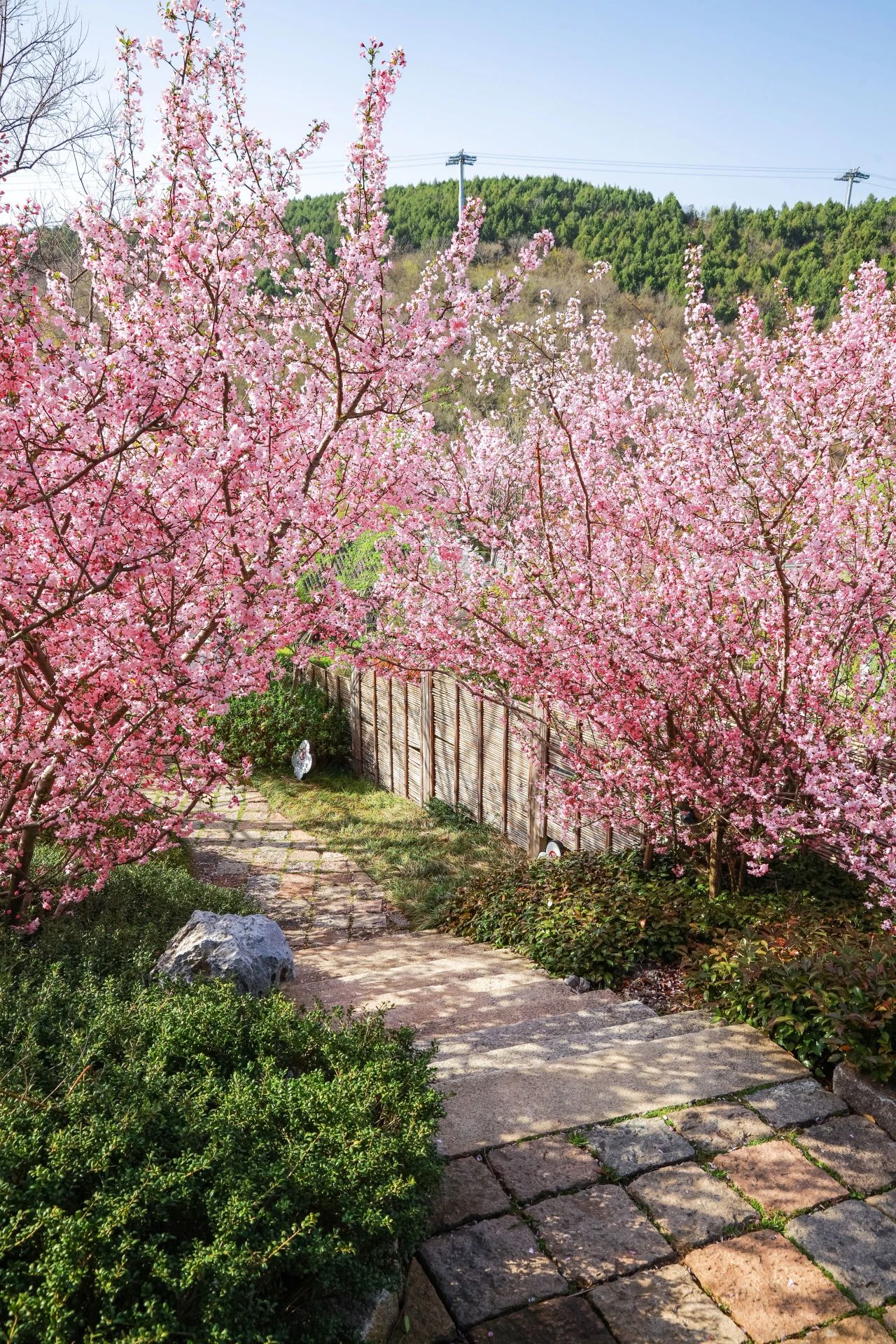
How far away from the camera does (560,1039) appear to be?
12.1 ft

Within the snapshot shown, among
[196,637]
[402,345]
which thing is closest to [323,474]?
[402,345]

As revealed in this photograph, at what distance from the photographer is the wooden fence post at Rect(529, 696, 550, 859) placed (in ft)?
21.1

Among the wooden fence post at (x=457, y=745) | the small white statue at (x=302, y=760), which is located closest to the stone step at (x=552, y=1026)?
the wooden fence post at (x=457, y=745)

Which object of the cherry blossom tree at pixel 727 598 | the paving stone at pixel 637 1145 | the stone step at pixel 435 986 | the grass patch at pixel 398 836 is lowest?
the grass patch at pixel 398 836

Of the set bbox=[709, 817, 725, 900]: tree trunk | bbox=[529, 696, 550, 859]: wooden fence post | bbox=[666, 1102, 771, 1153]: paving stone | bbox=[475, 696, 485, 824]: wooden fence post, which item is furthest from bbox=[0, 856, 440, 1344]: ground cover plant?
bbox=[475, 696, 485, 824]: wooden fence post

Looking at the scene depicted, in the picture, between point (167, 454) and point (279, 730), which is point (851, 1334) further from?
point (279, 730)

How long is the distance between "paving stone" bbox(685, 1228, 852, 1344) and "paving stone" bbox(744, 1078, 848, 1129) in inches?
22.2

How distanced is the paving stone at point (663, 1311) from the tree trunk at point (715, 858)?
8.93ft

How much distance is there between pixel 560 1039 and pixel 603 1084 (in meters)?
0.50

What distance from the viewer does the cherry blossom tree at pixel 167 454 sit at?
140 inches

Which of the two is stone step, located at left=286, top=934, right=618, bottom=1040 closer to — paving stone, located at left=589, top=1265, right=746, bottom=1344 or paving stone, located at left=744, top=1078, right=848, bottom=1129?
paving stone, located at left=744, top=1078, right=848, bottom=1129

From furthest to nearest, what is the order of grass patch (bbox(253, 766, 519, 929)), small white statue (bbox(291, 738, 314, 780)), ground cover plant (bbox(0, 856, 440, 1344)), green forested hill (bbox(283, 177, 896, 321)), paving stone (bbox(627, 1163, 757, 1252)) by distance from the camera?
1. green forested hill (bbox(283, 177, 896, 321))
2. small white statue (bbox(291, 738, 314, 780))
3. grass patch (bbox(253, 766, 519, 929))
4. paving stone (bbox(627, 1163, 757, 1252))
5. ground cover plant (bbox(0, 856, 440, 1344))

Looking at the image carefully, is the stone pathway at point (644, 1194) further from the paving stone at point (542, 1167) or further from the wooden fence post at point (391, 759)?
the wooden fence post at point (391, 759)

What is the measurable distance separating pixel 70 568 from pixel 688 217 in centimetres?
3520
